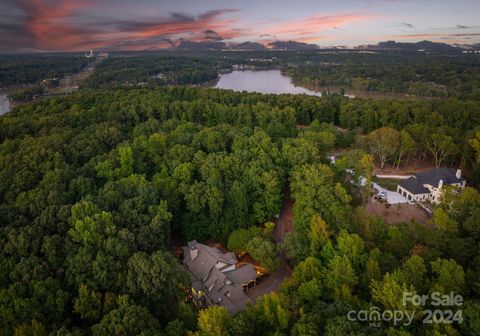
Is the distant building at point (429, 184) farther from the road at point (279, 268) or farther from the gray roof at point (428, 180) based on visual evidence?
the road at point (279, 268)

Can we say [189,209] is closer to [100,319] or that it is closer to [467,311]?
[100,319]

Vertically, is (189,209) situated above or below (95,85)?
below

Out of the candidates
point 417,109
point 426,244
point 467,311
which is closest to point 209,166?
point 426,244

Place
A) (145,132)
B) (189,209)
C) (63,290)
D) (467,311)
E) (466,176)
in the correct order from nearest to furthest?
(467,311) → (63,290) → (189,209) → (466,176) → (145,132)

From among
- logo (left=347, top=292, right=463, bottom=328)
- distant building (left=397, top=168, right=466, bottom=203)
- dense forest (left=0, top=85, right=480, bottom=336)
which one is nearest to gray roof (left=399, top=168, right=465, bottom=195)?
distant building (left=397, top=168, right=466, bottom=203)

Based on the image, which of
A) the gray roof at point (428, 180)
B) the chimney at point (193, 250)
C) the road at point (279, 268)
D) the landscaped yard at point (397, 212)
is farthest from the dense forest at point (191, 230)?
the gray roof at point (428, 180)

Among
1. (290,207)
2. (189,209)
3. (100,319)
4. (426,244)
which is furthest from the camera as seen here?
(290,207)
